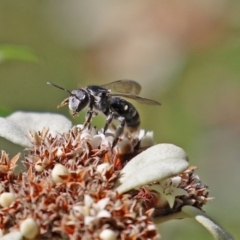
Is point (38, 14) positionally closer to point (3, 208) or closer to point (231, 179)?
point (231, 179)

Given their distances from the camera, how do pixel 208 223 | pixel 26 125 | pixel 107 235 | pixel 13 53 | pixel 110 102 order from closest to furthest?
pixel 107 235 → pixel 208 223 → pixel 110 102 → pixel 26 125 → pixel 13 53

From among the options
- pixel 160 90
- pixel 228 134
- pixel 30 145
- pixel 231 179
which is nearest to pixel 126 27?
pixel 160 90

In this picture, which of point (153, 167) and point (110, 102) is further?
point (110, 102)

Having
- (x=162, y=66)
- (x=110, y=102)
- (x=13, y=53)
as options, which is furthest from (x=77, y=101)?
(x=162, y=66)

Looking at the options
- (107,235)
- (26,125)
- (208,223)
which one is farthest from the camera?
(26,125)

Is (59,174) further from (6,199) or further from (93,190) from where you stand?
(6,199)

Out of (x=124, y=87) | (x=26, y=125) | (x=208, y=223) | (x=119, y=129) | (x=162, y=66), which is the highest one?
(x=162, y=66)
